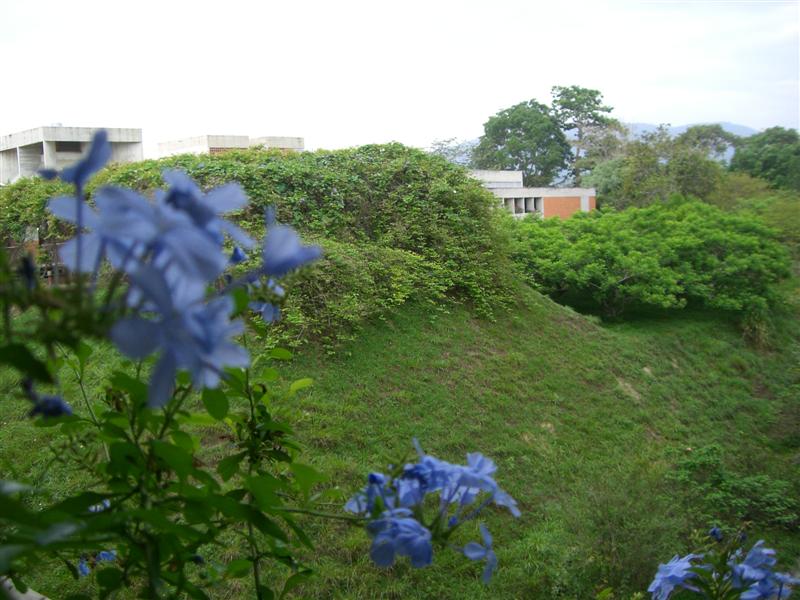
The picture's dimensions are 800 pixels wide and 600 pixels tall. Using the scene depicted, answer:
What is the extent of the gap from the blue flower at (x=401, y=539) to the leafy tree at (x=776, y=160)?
21.6 m

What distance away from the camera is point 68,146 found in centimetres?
1842

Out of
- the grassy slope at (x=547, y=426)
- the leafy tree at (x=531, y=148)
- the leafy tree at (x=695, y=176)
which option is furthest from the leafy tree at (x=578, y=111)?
the grassy slope at (x=547, y=426)

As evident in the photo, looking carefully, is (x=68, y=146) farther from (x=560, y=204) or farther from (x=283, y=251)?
(x=283, y=251)

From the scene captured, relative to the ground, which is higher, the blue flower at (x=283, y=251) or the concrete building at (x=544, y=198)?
the concrete building at (x=544, y=198)

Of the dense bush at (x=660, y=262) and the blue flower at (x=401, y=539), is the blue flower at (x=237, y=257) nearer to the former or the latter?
the blue flower at (x=401, y=539)

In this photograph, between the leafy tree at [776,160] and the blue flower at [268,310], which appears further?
the leafy tree at [776,160]

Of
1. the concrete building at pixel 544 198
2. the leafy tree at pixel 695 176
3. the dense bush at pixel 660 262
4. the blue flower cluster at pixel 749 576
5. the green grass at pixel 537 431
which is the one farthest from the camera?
the concrete building at pixel 544 198

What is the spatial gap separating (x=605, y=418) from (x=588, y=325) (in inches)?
67.5

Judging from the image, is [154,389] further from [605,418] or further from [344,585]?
[605,418]

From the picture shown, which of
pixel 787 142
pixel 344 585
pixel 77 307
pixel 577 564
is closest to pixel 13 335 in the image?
pixel 77 307

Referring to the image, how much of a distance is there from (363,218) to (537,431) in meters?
2.28

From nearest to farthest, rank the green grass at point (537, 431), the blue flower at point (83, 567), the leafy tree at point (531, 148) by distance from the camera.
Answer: the blue flower at point (83, 567)
the green grass at point (537, 431)
the leafy tree at point (531, 148)

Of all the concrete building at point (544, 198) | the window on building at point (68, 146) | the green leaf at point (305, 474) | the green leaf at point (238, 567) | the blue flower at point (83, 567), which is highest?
the window on building at point (68, 146)

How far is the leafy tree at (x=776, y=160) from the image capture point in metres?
21.2
